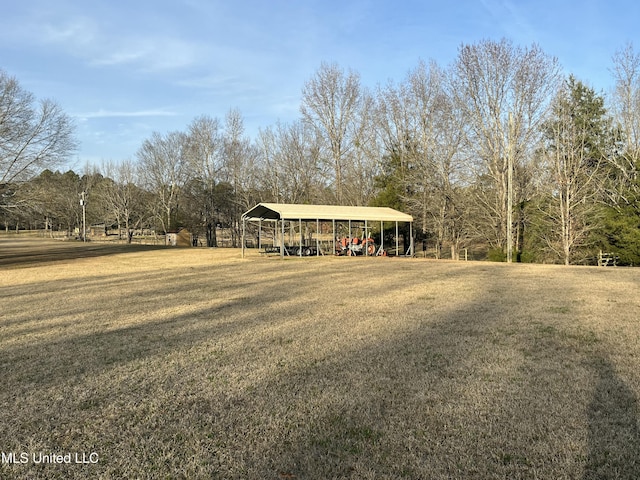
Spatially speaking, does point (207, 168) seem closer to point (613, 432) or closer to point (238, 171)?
point (238, 171)

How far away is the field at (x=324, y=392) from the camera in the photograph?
251 centimetres

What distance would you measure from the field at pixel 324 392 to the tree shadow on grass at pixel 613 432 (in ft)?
0.04

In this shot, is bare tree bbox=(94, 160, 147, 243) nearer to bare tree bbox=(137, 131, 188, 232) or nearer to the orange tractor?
bare tree bbox=(137, 131, 188, 232)

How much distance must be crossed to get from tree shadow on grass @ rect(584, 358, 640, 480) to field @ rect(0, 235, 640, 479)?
1cm

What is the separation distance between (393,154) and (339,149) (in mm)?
5613

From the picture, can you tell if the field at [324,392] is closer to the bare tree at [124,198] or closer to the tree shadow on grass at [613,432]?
the tree shadow on grass at [613,432]

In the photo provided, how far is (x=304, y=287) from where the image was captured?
1043cm

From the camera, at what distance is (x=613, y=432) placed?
280 cm

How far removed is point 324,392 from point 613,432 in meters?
2.03

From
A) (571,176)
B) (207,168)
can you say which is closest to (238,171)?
(207,168)

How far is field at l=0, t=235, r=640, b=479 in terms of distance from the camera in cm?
251

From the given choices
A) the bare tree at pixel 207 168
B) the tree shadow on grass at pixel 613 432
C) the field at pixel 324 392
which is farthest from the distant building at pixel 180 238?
the tree shadow on grass at pixel 613 432

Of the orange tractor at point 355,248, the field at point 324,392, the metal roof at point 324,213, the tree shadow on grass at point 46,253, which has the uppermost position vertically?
the metal roof at point 324,213

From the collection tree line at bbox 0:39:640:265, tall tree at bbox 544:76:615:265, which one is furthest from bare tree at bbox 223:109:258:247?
tall tree at bbox 544:76:615:265
